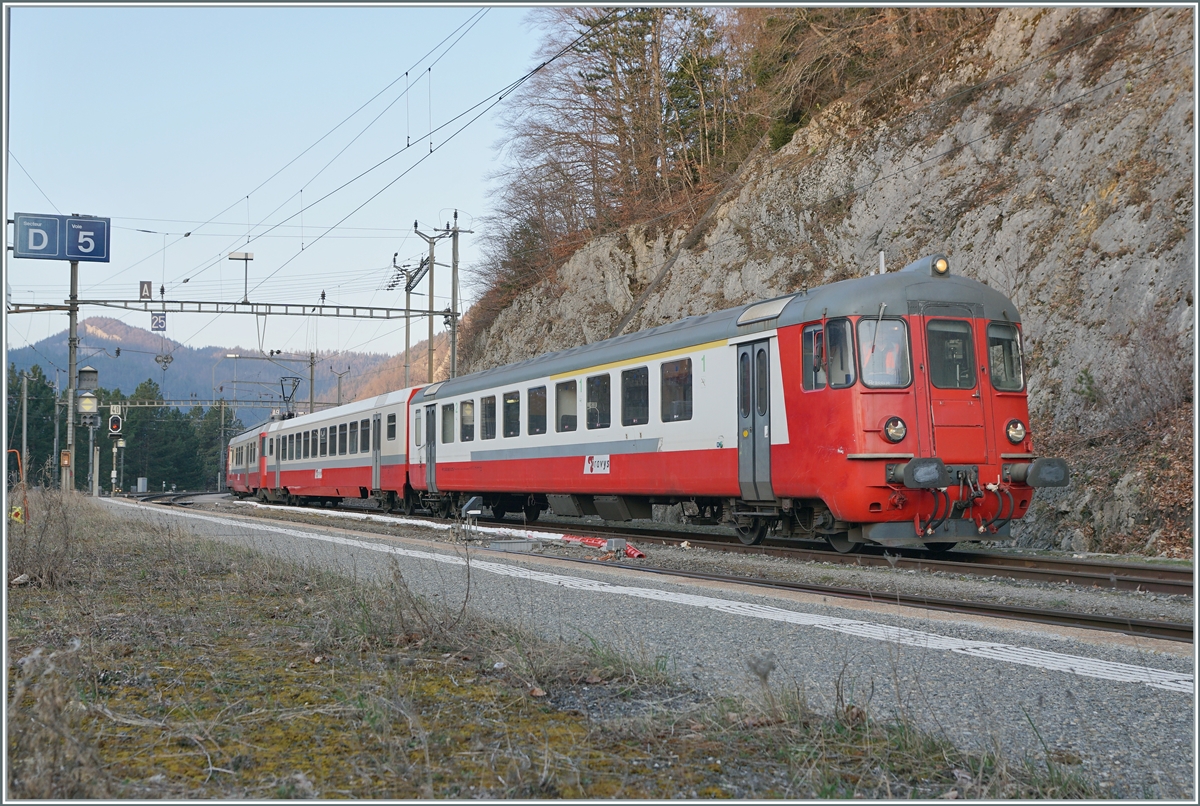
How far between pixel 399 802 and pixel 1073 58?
23144 mm

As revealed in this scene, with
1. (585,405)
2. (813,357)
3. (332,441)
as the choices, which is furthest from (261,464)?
(813,357)

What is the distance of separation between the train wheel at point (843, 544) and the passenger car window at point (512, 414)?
751 cm

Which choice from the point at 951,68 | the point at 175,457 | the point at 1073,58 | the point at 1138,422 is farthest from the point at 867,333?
the point at 175,457

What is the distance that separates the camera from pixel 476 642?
18.9 feet

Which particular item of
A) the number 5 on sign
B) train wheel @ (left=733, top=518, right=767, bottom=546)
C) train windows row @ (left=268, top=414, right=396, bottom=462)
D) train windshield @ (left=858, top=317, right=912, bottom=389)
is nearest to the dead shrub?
train windshield @ (left=858, top=317, right=912, bottom=389)

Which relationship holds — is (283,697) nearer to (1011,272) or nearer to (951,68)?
(1011,272)

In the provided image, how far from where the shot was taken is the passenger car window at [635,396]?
49.2 feet

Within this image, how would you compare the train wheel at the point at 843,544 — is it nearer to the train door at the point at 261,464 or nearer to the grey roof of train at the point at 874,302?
the grey roof of train at the point at 874,302

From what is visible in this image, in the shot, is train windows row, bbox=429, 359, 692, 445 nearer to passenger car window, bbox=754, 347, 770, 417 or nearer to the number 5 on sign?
passenger car window, bbox=754, 347, 770, 417

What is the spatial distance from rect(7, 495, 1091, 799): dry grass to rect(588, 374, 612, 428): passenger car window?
9.51m

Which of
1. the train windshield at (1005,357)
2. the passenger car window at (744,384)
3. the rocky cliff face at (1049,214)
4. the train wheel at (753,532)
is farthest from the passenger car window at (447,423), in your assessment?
the train windshield at (1005,357)

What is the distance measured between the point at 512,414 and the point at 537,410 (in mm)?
1055

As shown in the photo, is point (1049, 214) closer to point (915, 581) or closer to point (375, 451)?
point (915, 581)

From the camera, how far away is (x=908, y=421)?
11562mm
